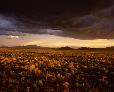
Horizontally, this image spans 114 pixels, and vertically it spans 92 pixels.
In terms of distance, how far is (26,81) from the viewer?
53.1ft

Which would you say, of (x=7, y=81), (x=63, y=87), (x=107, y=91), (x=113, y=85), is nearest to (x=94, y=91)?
(x=107, y=91)

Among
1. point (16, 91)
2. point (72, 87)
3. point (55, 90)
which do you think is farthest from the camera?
point (72, 87)

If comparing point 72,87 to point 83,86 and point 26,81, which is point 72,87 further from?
point 26,81

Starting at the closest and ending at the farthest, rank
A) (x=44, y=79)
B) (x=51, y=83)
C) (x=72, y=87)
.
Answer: (x=72, y=87) → (x=51, y=83) → (x=44, y=79)

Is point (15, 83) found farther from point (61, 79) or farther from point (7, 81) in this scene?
point (61, 79)

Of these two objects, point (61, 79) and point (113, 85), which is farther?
point (61, 79)

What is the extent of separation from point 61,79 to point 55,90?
3.72 metres

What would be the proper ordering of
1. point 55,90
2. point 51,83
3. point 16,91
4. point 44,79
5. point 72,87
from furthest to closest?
point 44,79 → point 51,83 → point 72,87 → point 55,90 → point 16,91

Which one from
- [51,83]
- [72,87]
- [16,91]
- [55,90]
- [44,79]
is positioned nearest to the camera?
[16,91]

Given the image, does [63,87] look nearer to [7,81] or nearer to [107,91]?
[107,91]

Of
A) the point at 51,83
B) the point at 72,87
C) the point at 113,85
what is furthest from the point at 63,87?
the point at 113,85

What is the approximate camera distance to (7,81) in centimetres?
1588

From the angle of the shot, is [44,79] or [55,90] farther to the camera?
[44,79]

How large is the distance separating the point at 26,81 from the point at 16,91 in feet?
11.0
